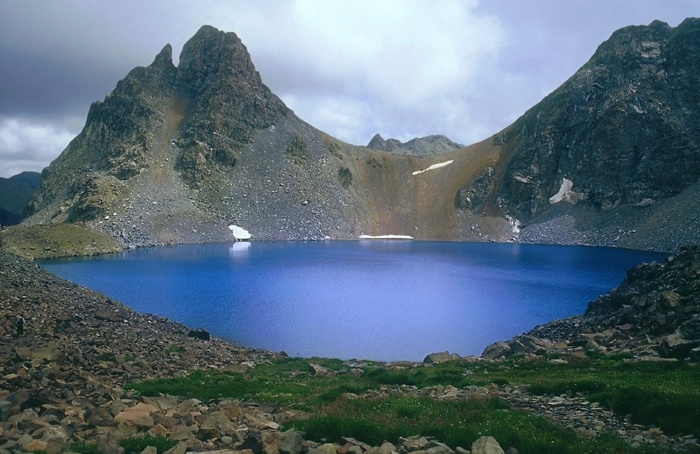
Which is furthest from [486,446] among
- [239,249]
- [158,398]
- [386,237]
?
[386,237]

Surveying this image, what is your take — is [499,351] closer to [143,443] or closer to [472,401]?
[472,401]

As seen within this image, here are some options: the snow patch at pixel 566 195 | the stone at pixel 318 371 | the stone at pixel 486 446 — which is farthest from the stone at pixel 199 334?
the snow patch at pixel 566 195

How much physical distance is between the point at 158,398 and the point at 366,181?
185 m

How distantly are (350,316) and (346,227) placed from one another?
125 m

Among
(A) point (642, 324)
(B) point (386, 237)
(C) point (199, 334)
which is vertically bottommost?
(C) point (199, 334)

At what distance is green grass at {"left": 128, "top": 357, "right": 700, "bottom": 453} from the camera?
39.4ft

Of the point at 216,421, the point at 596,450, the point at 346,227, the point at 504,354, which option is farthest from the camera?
the point at 346,227

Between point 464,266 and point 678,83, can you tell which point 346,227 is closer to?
point 464,266

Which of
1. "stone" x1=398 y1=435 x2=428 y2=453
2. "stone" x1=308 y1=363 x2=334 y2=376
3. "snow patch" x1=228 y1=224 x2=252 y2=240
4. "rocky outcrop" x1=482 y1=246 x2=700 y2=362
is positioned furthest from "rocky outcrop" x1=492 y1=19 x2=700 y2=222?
"stone" x1=398 y1=435 x2=428 y2=453

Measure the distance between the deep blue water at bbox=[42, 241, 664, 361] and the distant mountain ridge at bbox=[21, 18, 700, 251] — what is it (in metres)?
34.9

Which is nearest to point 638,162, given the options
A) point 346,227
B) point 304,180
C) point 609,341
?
point 346,227

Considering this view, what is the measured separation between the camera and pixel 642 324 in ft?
98.7

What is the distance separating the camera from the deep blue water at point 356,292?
147 feet

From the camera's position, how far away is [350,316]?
2110 inches
